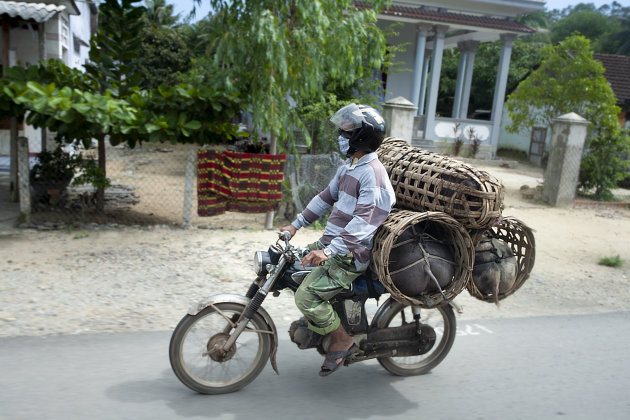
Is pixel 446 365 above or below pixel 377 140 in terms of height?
below

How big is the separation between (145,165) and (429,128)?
32.4ft

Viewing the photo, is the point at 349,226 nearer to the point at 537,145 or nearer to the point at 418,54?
the point at 418,54

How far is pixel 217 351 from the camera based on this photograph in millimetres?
3367

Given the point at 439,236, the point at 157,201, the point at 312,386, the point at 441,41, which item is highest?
Answer: the point at 441,41

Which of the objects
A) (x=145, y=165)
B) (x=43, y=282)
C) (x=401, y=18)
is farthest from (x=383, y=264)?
(x=401, y=18)

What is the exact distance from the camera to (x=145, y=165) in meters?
14.9

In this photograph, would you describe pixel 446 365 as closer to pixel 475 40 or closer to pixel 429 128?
pixel 429 128

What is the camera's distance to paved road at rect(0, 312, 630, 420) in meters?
3.20

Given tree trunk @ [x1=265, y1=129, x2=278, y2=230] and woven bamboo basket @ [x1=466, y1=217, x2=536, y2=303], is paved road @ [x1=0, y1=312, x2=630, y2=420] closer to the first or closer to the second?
woven bamboo basket @ [x1=466, y1=217, x2=536, y2=303]

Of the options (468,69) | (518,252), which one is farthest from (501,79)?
(518,252)

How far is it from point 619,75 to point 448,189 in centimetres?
2330

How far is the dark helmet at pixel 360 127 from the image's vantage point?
10.6 feet

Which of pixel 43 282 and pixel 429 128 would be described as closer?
pixel 43 282

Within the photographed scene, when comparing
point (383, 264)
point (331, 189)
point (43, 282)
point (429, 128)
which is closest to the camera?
point (383, 264)
